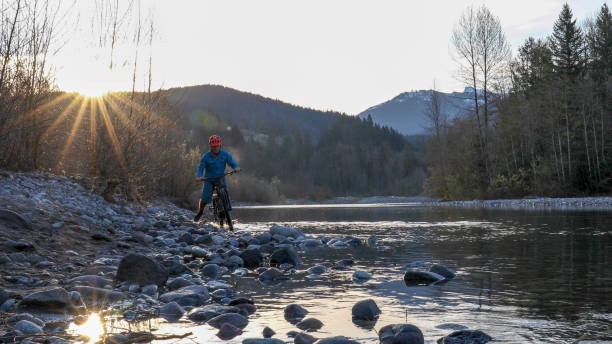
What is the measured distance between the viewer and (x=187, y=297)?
5324 mm

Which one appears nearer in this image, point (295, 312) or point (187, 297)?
point (295, 312)

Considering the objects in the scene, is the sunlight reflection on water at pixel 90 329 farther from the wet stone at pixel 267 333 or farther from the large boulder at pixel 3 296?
the wet stone at pixel 267 333

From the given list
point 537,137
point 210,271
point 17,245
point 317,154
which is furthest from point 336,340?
point 317,154

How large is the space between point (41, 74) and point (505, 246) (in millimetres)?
10964

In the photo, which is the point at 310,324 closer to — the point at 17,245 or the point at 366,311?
the point at 366,311

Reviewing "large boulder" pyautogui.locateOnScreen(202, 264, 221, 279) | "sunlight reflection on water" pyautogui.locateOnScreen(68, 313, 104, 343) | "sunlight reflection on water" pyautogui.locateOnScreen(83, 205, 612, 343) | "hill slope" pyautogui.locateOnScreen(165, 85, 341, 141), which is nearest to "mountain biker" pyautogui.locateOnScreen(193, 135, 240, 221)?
"sunlight reflection on water" pyautogui.locateOnScreen(83, 205, 612, 343)

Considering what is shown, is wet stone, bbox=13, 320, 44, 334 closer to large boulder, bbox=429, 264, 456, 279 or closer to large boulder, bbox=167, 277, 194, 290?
large boulder, bbox=167, 277, 194, 290

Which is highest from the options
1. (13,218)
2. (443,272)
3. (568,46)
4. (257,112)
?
(257,112)

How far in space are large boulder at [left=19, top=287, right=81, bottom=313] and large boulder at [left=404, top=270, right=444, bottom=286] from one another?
4.00 meters

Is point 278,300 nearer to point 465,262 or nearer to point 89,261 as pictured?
point 89,261

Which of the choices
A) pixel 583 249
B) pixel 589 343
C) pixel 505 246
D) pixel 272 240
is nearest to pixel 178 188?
pixel 272 240

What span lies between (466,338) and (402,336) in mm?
490

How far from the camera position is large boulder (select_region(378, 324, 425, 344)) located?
3.74 metres

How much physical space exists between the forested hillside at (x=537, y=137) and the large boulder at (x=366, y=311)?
118 ft
